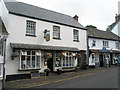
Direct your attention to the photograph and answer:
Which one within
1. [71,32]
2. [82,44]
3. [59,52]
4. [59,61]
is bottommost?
[59,61]

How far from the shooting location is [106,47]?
2303 centimetres

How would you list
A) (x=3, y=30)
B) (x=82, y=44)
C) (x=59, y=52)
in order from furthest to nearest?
(x=82, y=44)
(x=59, y=52)
(x=3, y=30)

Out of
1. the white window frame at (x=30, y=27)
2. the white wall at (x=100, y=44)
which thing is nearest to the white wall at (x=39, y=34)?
the white window frame at (x=30, y=27)

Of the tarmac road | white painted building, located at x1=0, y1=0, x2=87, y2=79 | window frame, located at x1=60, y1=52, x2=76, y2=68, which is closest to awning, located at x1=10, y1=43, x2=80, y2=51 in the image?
white painted building, located at x1=0, y1=0, x2=87, y2=79

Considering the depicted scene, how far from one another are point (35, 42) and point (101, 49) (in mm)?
12712

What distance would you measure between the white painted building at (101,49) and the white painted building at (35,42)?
13.1 ft

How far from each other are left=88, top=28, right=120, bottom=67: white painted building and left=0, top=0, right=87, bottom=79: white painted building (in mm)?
4000

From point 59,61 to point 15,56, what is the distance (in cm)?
552

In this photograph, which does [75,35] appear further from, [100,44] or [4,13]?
[4,13]

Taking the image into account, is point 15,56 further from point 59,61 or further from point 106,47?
point 106,47

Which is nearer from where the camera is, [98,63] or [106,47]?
[98,63]

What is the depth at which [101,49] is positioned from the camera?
71.3 ft

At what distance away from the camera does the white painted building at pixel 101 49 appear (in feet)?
66.7

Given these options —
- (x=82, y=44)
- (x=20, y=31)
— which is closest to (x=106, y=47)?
(x=82, y=44)
